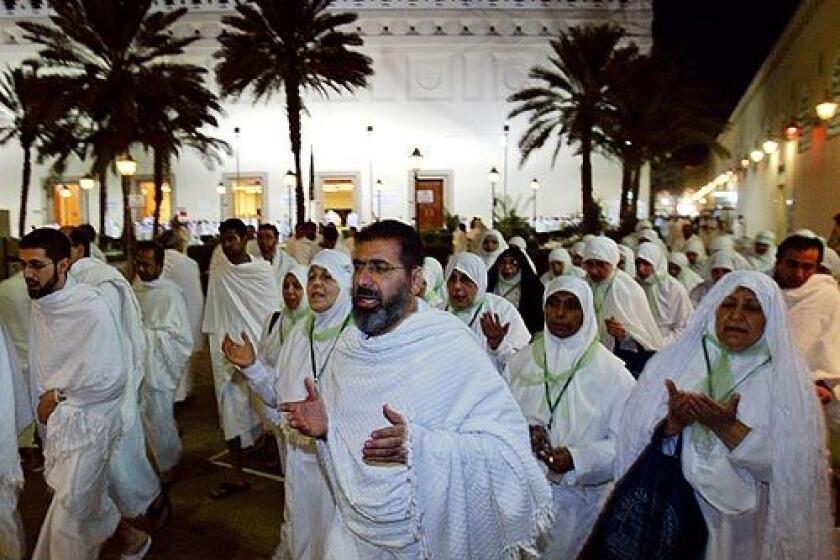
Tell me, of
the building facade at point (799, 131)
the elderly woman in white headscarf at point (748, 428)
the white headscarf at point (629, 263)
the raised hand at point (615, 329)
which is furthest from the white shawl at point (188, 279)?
the building facade at point (799, 131)

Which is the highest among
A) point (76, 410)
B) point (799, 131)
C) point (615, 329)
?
point (799, 131)

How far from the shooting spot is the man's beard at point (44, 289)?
4805 millimetres

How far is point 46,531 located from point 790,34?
27499mm

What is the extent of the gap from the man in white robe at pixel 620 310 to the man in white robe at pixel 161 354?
350cm

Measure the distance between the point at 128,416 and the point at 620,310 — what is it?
4.05 meters

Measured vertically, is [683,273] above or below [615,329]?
above

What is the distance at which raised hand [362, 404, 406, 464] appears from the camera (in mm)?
2896

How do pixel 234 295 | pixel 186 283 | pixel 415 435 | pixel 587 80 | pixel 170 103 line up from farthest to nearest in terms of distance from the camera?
1. pixel 587 80
2. pixel 170 103
3. pixel 186 283
4. pixel 234 295
5. pixel 415 435

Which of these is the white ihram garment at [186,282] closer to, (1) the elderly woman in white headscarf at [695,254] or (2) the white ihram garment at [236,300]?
(2) the white ihram garment at [236,300]

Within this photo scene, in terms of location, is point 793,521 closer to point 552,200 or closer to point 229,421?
point 229,421

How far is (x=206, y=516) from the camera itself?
651 cm

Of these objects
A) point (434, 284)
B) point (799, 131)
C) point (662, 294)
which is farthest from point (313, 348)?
point (799, 131)

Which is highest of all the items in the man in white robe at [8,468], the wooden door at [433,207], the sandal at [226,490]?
the wooden door at [433,207]

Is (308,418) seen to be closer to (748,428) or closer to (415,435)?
(415,435)
